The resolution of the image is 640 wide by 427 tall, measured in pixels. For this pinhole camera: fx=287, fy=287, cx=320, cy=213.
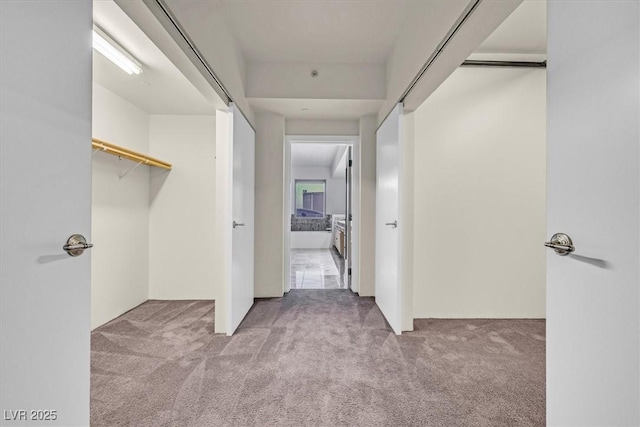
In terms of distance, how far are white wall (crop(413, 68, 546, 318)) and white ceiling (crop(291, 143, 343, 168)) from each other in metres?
Result: 3.37

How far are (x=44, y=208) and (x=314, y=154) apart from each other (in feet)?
22.2

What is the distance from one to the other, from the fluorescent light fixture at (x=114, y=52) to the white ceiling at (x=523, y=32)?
2.74 metres

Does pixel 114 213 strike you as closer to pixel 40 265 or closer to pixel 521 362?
pixel 40 265

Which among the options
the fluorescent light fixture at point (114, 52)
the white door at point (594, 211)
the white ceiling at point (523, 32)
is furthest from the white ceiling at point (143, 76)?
the white ceiling at point (523, 32)

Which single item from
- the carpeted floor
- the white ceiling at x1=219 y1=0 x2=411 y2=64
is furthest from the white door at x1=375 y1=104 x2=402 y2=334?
the white ceiling at x1=219 y1=0 x2=411 y2=64

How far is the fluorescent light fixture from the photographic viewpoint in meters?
1.75

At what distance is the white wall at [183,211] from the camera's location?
10.7 ft

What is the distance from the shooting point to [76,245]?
0.85 metres

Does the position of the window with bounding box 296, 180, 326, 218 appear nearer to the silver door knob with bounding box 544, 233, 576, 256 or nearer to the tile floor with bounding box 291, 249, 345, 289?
the tile floor with bounding box 291, 249, 345, 289

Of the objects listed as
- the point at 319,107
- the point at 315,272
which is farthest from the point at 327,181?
the point at 319,107

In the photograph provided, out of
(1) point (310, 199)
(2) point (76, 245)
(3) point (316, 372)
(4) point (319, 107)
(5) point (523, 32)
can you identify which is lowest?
(3) point (316, 372)

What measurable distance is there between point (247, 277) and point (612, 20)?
9.37ft

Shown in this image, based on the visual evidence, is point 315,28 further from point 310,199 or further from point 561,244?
point 310,199

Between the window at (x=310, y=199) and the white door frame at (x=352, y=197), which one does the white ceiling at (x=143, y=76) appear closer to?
the white door frame at (x=352, y=197)
